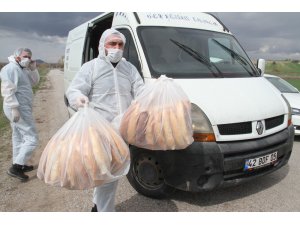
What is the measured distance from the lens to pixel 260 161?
12.1ft

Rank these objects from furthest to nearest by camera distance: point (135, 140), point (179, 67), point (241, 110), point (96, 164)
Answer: point (179, 67), point (241, 110), point (135, 140), point (96, 164)

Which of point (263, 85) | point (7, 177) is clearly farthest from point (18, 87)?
point (263, 85)

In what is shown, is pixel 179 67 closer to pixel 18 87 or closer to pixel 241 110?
pixel 241 110

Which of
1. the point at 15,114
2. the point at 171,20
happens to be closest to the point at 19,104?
the point at 15,114

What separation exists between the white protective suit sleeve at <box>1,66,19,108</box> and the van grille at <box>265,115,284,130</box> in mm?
3372

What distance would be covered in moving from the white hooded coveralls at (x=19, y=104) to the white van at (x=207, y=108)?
5.41 ft

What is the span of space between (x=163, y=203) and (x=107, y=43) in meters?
1.93

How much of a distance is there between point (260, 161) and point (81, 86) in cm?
213

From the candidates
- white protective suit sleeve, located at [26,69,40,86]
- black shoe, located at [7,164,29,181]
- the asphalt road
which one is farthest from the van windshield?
black shoe, located at [7,164,29,181]

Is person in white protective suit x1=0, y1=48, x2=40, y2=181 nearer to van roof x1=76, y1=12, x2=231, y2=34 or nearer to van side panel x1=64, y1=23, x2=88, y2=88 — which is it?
van roof x1=76, y1=12, x2=231, y2=34

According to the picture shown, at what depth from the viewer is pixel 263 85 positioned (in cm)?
434

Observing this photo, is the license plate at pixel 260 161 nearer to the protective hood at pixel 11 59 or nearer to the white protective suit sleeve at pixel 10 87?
the white protective suit sleeve at pixel 10 87

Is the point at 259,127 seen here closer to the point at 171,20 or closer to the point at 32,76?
the point at 171,20

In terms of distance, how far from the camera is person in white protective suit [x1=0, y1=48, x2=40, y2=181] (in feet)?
15.3
